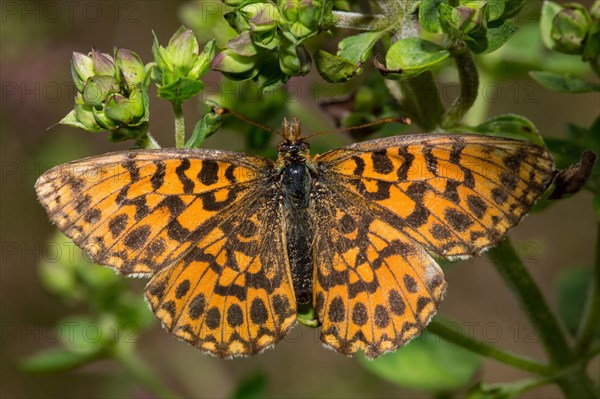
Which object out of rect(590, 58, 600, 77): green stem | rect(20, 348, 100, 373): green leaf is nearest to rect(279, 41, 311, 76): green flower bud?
rect(590, 58, 600, 77): green stem

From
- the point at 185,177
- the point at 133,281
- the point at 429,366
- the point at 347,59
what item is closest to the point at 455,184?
the point at 347,59

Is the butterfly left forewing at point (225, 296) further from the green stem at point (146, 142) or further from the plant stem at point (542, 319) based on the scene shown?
the plant stem at point (542, 319)

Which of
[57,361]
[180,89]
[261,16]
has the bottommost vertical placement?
[57,361]

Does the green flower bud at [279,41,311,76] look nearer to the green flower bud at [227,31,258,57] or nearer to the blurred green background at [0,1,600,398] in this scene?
the green flower bud at [227,31,258,57]

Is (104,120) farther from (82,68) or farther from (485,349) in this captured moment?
(485,349)

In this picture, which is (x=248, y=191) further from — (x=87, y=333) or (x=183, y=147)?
(x=87, y=333)

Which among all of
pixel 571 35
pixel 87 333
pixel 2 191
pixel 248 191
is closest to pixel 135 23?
pixel 2 191

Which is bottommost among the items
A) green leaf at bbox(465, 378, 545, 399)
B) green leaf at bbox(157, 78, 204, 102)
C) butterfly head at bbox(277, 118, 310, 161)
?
green leaf at bbox(465, 378, 545, 399)
